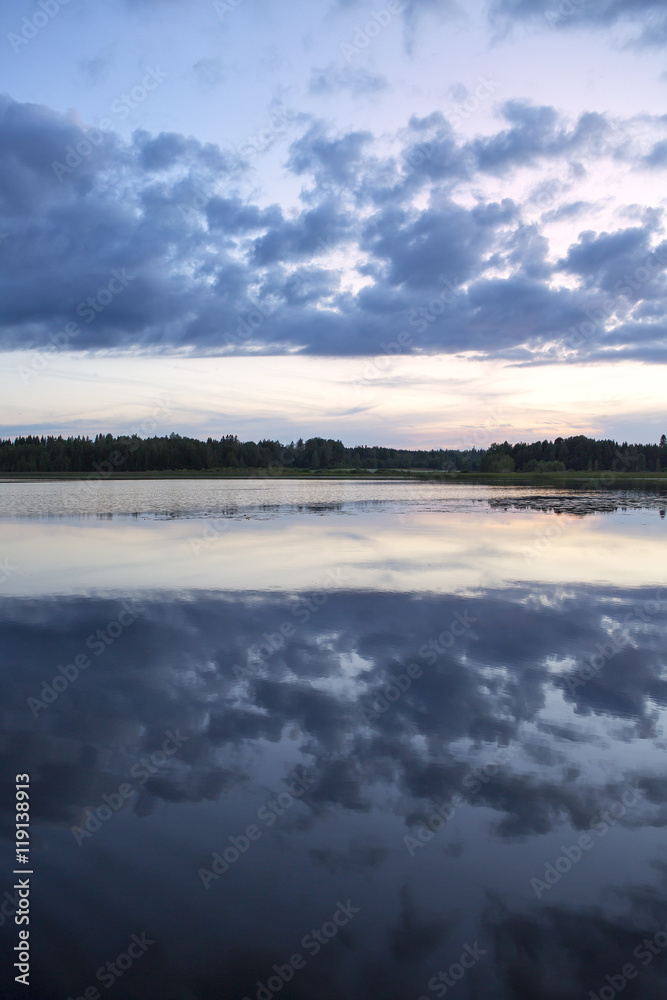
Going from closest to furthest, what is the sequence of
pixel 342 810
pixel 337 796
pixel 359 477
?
pixel 342 810, pixel 337 796, pixel 359 477

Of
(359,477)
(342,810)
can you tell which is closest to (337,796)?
(342,810)

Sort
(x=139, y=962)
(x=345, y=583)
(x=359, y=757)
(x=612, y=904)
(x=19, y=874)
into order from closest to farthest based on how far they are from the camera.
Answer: (x=139, y=962), (x=612, y=904), (x=19, y=874), (x=359, y=757), (x=345, y=583)

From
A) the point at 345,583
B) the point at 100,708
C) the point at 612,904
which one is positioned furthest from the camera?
the point at 345,583

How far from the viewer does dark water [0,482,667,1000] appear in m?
4.86

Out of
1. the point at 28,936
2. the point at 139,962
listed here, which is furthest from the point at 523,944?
the point at 28,936

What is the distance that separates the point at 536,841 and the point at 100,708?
6.25 m

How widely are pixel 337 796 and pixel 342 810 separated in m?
0.25

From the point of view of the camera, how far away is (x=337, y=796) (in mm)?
6887

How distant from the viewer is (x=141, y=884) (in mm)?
5586

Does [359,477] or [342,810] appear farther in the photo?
[359,477]

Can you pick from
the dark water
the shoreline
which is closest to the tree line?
the shoreline

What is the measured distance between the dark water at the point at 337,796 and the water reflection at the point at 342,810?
24mm

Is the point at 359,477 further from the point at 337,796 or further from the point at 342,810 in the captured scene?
the point at 342,810

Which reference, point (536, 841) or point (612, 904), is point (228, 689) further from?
point (612, 904)
